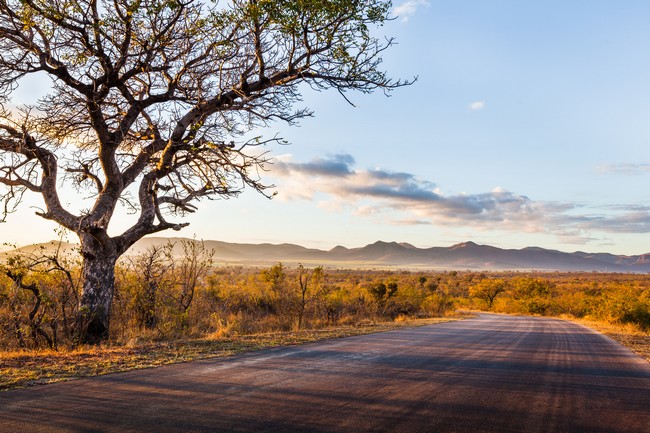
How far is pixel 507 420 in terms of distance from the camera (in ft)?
16.1

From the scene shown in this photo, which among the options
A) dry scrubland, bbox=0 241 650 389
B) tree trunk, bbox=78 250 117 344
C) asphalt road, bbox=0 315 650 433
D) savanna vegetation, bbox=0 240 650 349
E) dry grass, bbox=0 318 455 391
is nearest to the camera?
asphalt road, bbox=0 315 650 433

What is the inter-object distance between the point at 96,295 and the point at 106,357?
3065 mm

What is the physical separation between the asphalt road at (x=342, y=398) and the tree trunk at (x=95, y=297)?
4381 millimetres

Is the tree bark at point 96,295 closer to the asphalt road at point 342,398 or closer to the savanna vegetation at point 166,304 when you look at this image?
the savanna vegetation at point 166,304

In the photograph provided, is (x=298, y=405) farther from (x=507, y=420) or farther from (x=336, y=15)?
(x=336, y=15)

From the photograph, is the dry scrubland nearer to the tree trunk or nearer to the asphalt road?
the tree trunk

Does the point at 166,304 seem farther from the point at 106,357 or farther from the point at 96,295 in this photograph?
the point at 106,357

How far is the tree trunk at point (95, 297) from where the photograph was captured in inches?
413

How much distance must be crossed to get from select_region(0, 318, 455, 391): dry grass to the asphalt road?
0.55 m

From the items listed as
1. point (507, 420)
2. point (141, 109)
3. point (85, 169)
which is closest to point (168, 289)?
point (85, 169)

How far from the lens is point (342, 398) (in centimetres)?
547

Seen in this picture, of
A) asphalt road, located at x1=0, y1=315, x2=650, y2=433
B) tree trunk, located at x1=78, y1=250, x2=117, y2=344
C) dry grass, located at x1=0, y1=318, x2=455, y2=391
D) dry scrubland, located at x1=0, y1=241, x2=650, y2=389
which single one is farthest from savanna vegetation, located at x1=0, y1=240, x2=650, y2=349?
asphalt road, located at x1=0, y1=315, x2=650, y2=433

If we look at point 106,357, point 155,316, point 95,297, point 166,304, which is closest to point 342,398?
point 106,357

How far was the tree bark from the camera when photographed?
10.5 meters
